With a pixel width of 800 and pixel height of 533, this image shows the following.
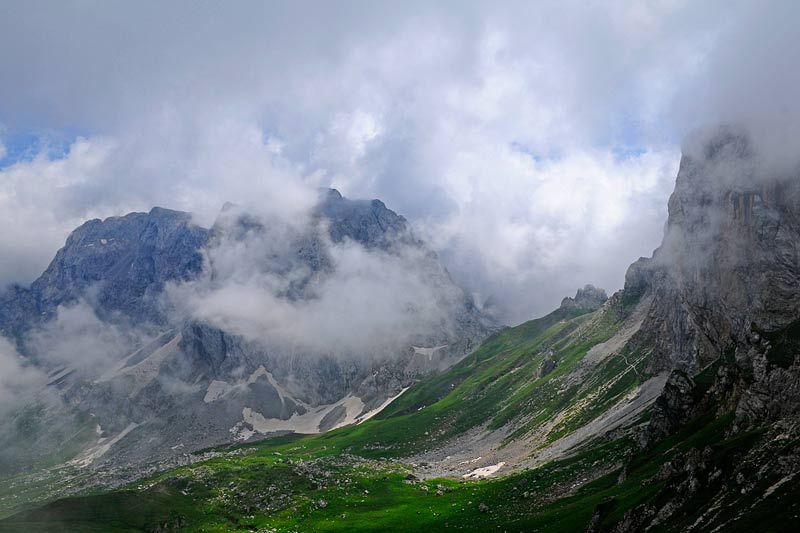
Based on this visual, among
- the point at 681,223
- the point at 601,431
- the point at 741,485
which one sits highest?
the point at 681,223

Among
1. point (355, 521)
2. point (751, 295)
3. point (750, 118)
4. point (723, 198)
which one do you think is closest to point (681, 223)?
point (723, 198)

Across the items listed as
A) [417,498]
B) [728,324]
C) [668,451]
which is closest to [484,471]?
[417,498]

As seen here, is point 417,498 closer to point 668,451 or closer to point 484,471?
point 484,471

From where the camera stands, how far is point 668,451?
89.9m

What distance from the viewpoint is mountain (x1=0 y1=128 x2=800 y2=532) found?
189 feet

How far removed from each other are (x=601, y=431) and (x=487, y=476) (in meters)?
35.1

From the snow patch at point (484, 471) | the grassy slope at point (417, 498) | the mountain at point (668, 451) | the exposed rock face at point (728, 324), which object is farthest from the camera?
the snow patch at point (484, 471)

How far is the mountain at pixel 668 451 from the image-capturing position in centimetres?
5753

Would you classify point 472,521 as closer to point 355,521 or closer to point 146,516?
point 355,521

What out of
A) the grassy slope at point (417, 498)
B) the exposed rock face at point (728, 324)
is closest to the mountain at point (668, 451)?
the exposed rock face at point (728, 324)

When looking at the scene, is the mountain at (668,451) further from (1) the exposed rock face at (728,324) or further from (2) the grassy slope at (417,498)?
(2) the grassy slope at (417,498)

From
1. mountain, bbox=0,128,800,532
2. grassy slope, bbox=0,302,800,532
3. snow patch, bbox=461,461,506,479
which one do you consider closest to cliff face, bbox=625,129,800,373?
mountain, bbox=0,128,800,532

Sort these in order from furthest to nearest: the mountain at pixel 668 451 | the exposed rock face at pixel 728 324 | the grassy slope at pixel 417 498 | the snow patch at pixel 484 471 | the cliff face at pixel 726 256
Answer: the snow patch at pixel 484 471 → the cliff face at pixel 726 256 → the grassy slope at pixel 417 498 → the mountain at pixel 668 451 → the exposed rock face at pixel 728 324

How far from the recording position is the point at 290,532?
117438 mm
